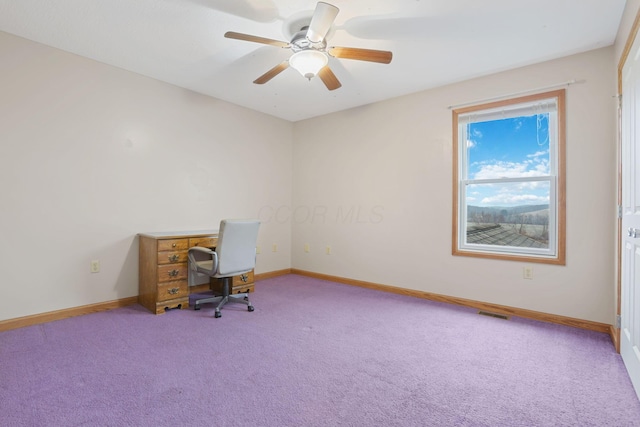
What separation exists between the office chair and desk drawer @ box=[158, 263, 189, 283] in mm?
94

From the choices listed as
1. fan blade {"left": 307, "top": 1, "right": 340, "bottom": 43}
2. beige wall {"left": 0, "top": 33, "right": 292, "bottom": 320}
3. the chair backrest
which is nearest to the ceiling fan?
fan blade {"left": 307, "top": 1, "right": 340, "bottom": 43}

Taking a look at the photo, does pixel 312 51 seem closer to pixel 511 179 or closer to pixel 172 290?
pixel 511 179

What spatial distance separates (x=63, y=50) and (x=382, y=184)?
3482 mm

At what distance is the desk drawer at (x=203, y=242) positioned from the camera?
317 centimetres

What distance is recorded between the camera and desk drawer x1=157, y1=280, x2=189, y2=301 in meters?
2.94

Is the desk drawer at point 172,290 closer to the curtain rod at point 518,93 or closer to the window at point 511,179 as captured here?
the window at point 511,179

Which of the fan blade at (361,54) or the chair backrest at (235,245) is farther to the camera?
the chair backrest at (235,245)

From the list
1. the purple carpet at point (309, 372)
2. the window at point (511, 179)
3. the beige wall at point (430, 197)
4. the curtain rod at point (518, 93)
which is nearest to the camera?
the purple carpet at point (309, 372)

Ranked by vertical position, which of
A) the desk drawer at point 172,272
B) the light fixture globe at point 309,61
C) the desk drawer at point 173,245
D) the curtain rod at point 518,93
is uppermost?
the curtain rod at point 518,93

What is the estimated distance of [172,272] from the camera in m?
3.00

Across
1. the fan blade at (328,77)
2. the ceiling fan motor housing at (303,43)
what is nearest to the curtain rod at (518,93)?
the fan blade at (328,77)

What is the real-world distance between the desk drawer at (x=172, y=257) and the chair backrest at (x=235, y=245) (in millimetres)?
424

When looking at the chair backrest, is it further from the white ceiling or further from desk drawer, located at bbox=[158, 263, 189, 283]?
the white ceiling

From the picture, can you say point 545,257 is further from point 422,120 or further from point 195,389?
point 195,389
